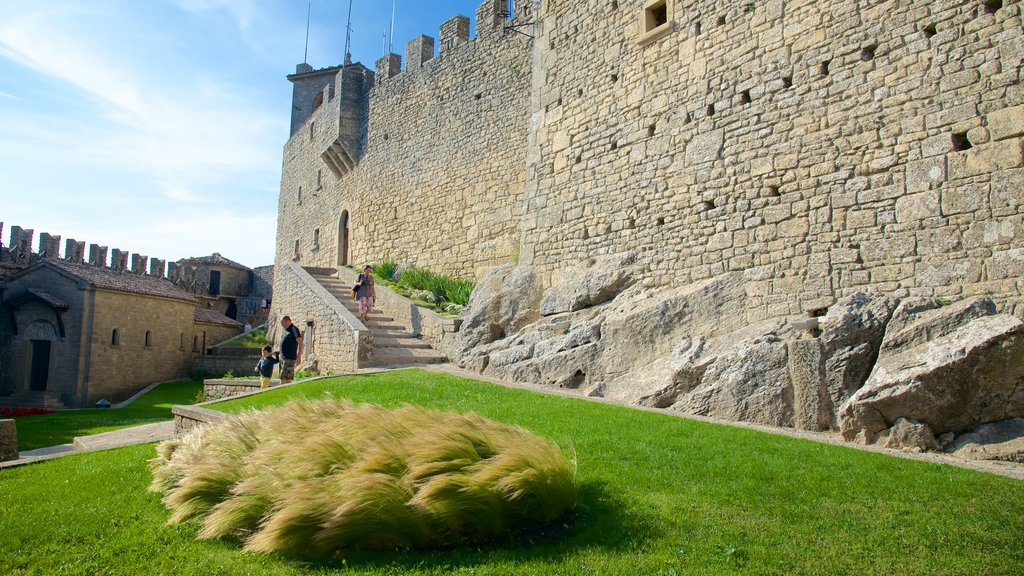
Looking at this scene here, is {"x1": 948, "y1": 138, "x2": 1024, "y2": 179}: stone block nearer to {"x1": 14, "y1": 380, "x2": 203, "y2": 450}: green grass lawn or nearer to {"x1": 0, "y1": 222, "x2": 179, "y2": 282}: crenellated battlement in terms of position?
{"x1": 14, "y1": 380, "x2": 203, "y2": 450}: green grass lawn

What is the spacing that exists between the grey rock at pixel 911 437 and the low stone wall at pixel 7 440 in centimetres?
972

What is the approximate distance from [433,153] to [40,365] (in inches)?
618

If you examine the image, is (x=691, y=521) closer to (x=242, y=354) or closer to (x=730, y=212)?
(x=730, y=212)

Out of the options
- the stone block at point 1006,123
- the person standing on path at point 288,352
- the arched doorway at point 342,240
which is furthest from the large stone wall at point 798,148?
the arched doorway at point 342,240

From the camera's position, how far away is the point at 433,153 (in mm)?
19594

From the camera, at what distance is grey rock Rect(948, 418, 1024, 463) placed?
608 centimetres

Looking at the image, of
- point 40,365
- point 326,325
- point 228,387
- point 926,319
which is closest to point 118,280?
point 40,365

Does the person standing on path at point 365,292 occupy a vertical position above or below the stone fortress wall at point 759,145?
below

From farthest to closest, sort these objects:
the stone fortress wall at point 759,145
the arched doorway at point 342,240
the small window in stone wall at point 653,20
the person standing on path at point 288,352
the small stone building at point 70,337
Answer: the arched doorway at point 342,240 < the small stone building at point 70,337 < the person standing on path at point 288,352 < the small window in stone wall at point 653,20 < the stone fortress wall at point 759,145

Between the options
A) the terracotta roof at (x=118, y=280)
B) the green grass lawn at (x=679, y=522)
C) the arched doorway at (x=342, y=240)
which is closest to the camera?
the green grass lawn at (x=679, y=522)

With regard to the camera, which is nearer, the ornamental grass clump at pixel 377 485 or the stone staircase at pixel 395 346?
the ornamental grass clump at pixel 377 485

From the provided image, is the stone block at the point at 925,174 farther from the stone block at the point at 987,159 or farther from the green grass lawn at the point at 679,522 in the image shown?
the green grass lawn at the point at 679,522

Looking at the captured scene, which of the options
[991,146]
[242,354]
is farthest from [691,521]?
[242,354]

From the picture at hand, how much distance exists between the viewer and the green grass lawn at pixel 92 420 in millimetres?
11547
